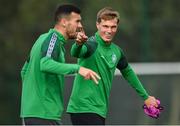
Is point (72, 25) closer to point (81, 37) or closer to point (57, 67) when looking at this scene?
point (81, 37)

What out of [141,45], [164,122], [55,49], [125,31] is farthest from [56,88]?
[125,31]

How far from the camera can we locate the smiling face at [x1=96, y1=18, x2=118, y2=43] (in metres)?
8.86

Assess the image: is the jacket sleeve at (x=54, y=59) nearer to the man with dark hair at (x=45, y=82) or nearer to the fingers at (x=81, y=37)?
the man with dark hair at (x=45, y=82)

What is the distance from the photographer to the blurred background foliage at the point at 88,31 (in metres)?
16.5

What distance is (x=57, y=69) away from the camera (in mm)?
7855

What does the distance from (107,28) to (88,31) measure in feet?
25.5

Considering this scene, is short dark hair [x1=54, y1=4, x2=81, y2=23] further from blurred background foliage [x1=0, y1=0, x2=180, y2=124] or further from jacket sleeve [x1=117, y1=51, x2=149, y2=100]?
blurred background foliage [x1=0, y1=0, x2=180, y2=124]

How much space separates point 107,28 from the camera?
8883 mm

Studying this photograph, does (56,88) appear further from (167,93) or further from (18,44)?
(18,44)

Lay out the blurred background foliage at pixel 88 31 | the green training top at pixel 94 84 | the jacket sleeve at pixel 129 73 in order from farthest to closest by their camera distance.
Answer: the blurred background foliage at pixel 88 31, the jacket sleeve at pixel 129 73, the green training top at pixel 94 84

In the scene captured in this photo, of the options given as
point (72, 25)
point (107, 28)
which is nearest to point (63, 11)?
point (72, 25)

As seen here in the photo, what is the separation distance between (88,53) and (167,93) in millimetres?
4440

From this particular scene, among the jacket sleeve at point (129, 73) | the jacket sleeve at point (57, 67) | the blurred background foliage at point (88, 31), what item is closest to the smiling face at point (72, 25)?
the jacket sleeve at point (57, 67)

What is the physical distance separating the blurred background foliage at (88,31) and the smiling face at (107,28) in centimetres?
736
